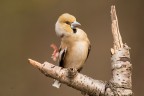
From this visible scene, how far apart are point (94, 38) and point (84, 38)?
2.05 feet

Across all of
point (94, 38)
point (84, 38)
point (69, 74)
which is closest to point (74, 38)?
point (84, 38)

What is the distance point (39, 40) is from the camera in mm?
1926

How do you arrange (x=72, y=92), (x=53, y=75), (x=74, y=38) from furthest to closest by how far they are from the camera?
→ (x=72, y=92), (x=74, y=38), (x=53, y=75)

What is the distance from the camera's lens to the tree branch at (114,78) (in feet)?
3.77

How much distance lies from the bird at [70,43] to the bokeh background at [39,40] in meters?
0.59

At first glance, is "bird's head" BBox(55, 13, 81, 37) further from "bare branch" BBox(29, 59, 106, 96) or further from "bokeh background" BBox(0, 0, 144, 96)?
"bokeh background" BBox(0, 0, 144, 96)

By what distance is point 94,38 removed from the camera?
1926 millimetres

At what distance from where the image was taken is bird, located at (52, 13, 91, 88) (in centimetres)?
122

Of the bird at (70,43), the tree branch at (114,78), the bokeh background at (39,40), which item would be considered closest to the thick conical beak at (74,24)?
the bird at (70,43)

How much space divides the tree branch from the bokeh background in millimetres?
731

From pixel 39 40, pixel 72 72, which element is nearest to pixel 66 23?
pixel 72 72

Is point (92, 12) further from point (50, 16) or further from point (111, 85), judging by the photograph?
point (111, 85)

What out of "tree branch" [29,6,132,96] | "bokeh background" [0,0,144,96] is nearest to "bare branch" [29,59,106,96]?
"tree branch" [29,6,132,96]

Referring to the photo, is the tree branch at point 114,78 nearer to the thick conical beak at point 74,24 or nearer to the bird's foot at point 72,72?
the bird's foot at point 72,72
